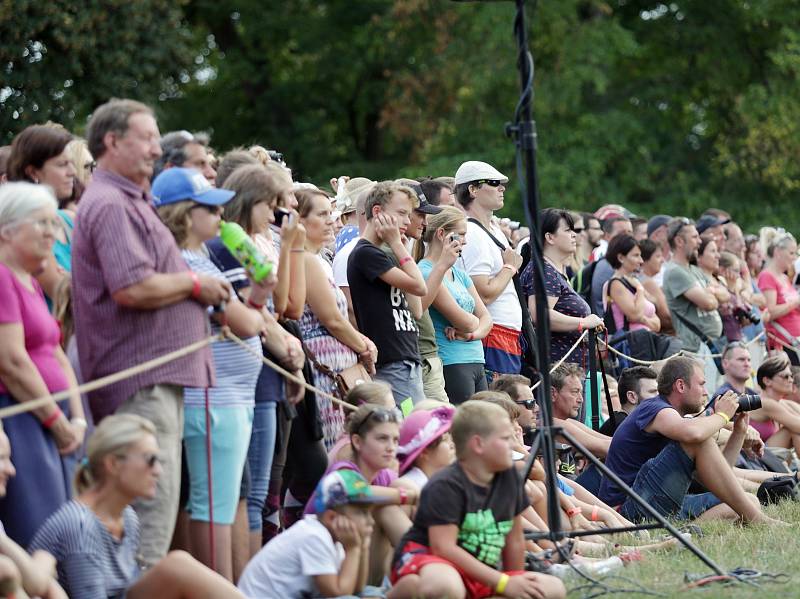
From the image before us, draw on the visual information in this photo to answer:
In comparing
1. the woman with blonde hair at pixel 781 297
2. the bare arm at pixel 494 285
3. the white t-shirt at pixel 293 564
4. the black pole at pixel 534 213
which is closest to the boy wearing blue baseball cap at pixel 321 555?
the white t-shirt at pixel 293 564

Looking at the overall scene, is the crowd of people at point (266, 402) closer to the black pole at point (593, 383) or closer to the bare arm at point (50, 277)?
the bare arm at point (50, 277)

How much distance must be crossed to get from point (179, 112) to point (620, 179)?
766cm

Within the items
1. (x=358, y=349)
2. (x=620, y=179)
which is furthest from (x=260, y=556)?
(x=620, y=179)

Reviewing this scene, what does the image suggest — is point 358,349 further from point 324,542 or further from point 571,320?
point 571,320

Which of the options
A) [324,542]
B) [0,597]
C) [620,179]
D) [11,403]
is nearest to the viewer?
[0,597]

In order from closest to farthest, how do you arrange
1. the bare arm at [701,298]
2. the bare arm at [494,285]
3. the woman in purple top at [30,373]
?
the woman in purple top at [30,373]
the bare arm at [494,285]
the bare arm at [701,298]

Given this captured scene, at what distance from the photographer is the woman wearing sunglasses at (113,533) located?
4.54 meters

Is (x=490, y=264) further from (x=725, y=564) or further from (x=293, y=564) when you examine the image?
(x=293, y=564)

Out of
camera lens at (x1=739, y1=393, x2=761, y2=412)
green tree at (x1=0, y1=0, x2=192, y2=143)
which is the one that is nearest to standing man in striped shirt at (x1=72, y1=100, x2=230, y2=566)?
camera lens at (x1=739, y1=393, x2=761, y2=412)

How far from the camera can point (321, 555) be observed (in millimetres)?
5227

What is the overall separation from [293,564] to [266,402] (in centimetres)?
74

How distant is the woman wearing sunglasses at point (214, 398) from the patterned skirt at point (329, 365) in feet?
4.09

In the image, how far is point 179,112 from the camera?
77.3ft

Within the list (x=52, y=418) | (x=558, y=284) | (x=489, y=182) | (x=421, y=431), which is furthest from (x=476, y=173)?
(x=52, y=418)
